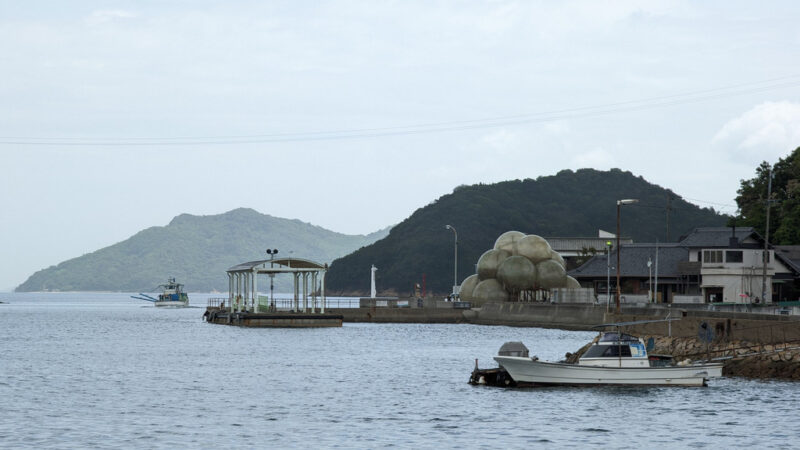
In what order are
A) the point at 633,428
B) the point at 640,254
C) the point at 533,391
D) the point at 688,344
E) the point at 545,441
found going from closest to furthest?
the point at 545,441 → the point at 633,428 → the point at 533,391 → the point at 688,344 → the point at 640,254

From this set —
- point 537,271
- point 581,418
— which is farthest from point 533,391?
point 537,271

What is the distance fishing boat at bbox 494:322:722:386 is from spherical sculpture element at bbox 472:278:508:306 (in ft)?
243

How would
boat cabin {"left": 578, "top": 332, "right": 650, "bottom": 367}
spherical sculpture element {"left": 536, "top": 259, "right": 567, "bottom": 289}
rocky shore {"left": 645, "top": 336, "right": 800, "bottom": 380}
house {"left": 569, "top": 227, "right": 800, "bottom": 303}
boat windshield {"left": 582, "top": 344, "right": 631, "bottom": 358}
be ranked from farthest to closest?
1. spherical sculpture element {"left": 536, "top": 259, "right": 567, "bottom": 289}
2. house {"left": 569, "top": 227, "right": 800, "bottom": 303}
3. rocky shore {"left": 645, "top": 336, "right": 800, "bottom": 380}
4. boat windshield {"left": 582, "top": 344, "right": 631, "bottom": 358}
5. boat cabin {"left": 578, "top": 332, "right": 650, "bottom": 367}

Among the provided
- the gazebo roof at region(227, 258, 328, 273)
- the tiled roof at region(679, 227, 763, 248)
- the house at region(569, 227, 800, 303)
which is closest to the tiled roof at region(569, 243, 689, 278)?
the house at region(569, 227, 800, 303)

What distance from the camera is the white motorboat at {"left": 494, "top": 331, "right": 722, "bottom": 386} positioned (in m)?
46.0

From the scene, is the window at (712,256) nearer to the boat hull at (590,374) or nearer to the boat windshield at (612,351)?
Result: the boat hull at (590,374)

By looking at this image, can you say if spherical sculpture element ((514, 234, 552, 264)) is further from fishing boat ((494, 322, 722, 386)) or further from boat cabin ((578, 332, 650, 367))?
boat cabin ((578, 332, 650, 367))

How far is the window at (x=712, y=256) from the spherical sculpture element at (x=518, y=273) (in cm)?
2267

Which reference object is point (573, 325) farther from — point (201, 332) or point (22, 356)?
point (22, 356)

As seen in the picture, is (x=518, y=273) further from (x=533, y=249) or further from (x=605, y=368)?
(x=605, y=368)

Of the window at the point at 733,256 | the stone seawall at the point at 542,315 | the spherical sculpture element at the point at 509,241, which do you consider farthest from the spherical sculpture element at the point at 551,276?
→ the window at the point at 733,256

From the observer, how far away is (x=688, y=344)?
59.8 metres

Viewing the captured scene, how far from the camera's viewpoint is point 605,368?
4581 cm

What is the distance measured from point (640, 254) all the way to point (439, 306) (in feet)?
80.1
